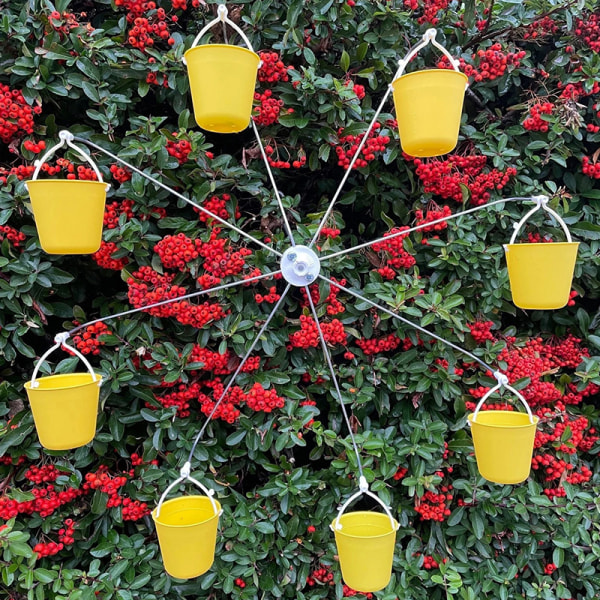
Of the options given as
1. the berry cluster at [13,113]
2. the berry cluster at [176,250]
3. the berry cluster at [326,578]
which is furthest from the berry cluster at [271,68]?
the berry cluster at [326,578]

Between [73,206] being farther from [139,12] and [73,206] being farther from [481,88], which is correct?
[481,88]

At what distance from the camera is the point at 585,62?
1653 mm

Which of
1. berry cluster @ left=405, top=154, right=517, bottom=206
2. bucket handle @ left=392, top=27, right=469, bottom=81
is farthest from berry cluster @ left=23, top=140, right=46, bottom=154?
berry cluster @ left=405, top=154, right=517, bottom=206

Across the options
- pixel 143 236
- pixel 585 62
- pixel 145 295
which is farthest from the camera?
pixel 585 62

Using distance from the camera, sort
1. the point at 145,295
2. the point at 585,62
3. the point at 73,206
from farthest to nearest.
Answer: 1. the point at 585,62
2. the point at 145,295
3. the point at 73,206

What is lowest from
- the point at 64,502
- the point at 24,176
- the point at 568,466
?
the point at 568,466

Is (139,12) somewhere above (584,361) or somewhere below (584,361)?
above

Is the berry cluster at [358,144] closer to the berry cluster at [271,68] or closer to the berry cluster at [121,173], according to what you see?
the berry cluster at [271,68]

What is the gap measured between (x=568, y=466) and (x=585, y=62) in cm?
136

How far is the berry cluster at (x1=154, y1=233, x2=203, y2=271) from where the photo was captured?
140 centimetres

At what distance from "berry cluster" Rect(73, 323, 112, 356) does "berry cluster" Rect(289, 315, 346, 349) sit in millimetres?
564

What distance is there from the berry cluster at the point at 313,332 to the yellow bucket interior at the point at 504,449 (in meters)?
0.46

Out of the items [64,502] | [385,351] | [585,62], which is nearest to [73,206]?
[64,502]

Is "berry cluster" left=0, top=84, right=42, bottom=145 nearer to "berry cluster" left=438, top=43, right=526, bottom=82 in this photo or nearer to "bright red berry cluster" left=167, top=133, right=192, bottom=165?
"bright red berry cluster" left=167, top=133, right=192, bottom=165
